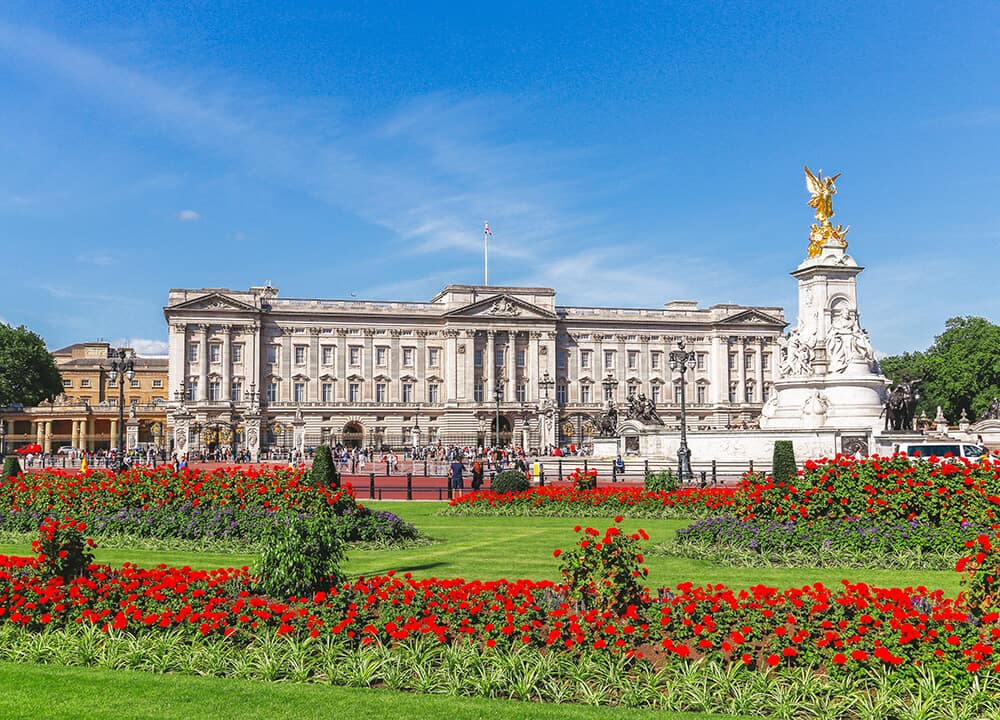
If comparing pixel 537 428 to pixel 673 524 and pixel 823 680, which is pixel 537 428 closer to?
pixel 673 524

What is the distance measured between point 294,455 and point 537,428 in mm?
33452

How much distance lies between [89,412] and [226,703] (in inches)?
3743

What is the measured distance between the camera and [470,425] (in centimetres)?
8800

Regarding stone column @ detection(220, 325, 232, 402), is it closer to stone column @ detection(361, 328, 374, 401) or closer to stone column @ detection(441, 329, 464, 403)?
stone column @ detection(361, 328, 374, 401)

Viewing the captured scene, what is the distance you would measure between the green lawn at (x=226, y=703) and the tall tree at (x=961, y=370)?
82524 millimetres

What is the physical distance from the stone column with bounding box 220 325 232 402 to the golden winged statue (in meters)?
59.9

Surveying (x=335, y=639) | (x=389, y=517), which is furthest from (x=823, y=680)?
(x=389, y=517)

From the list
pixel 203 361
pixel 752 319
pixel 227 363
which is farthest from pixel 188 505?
pixel 752 319

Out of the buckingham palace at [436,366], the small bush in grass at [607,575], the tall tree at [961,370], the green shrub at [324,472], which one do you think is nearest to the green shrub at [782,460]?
the green shrub at [324,472]

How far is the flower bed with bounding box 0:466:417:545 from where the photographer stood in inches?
654

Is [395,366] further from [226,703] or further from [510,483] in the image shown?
[226,703]

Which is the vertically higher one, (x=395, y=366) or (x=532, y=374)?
(x=395, y=366)

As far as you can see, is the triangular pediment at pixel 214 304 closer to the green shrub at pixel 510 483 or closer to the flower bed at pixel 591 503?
the green shrub at pixel 510 483

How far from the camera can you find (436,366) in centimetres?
9062
